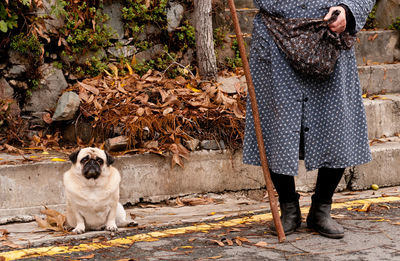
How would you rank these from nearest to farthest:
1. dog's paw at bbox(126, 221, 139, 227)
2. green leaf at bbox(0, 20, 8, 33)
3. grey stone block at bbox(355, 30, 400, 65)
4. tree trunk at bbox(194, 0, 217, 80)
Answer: dog's paw at bbox(126, 221, 139, 227) → green leaf at bbox(0, 20, 8, 33) → tree trunk at bbox(194, 0, 217, 80) → grey stone block at bbox(355, 30, 400, 65)

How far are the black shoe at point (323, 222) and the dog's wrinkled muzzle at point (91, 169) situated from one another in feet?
5.19

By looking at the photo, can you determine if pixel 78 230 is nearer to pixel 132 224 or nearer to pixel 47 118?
pixel 132 224

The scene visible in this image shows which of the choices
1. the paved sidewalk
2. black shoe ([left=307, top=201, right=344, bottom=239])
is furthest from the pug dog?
black shoe ([left=307, top=201, right=344, bottom=239])

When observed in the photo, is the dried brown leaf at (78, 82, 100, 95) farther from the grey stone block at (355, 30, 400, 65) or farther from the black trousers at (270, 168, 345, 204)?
the grey stone block at (355, 30, 400, 65)

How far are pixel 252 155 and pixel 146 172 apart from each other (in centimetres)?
132

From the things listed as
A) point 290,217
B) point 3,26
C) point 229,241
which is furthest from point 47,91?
point 290,217

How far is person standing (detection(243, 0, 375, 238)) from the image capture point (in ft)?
12.0

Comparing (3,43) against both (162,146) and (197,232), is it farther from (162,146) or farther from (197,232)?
(197,232)

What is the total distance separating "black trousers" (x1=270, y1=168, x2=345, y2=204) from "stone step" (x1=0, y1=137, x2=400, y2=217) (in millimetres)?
1296

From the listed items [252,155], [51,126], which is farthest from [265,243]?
[51,126]

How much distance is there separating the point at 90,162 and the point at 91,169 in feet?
0.20

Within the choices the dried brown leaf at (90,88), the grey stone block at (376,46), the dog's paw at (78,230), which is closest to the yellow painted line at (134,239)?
the dog's paw at (78,230)

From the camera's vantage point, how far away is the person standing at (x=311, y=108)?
3652 mm

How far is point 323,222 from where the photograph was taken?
3.83 meters
